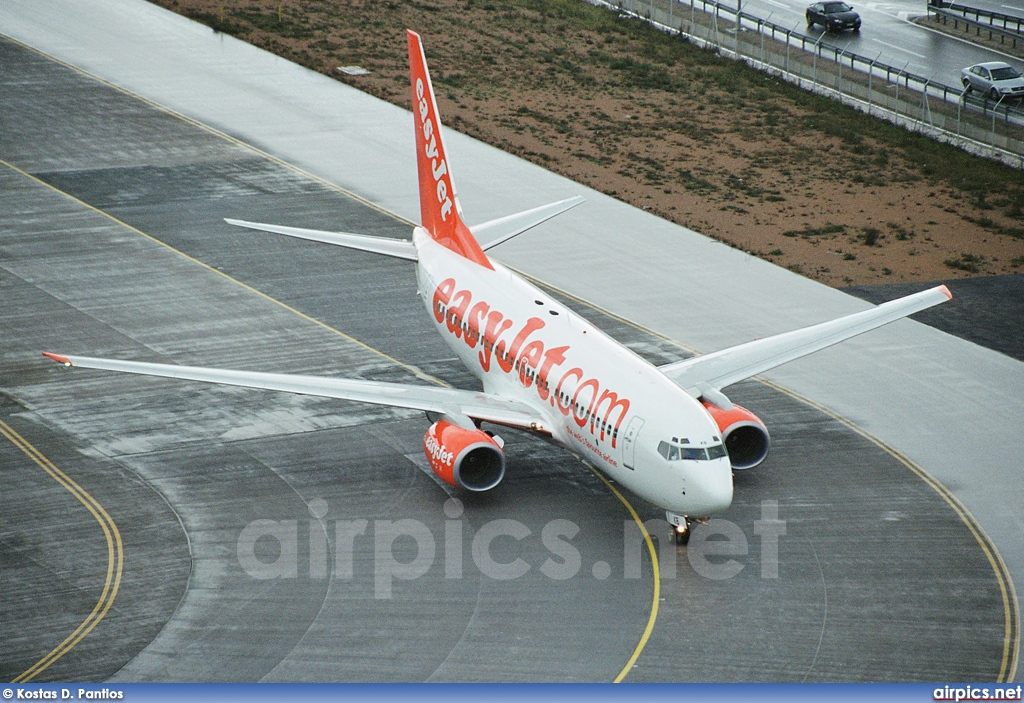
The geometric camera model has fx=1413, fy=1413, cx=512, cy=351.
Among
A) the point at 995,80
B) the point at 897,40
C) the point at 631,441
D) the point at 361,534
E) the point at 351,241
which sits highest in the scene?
the point at 897,40

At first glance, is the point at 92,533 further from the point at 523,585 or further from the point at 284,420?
the point at 523,585

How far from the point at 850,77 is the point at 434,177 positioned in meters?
54.2

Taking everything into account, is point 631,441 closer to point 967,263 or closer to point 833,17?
point 967,263

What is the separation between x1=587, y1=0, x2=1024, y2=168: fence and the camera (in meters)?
88.0

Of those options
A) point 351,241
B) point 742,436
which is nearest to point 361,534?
point 742,436

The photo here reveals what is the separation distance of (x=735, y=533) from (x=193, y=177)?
146ft

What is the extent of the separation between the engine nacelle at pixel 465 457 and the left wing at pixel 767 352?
716cm

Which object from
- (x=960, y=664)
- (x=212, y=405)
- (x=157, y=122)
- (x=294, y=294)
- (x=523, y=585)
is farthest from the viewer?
(x=157, y=122)

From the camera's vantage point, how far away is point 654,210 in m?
74.8

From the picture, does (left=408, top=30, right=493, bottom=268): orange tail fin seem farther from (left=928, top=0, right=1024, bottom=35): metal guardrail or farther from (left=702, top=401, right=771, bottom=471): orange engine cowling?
(left=928, top=0, right=1024, bottom=35): metal guardrail

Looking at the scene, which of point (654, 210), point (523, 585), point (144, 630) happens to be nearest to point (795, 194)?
point (654, 210)

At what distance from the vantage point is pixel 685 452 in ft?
131

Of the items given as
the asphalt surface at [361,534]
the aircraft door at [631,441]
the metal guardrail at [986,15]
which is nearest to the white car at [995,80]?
the metal guardrail at [986,15]

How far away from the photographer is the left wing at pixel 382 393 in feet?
147
